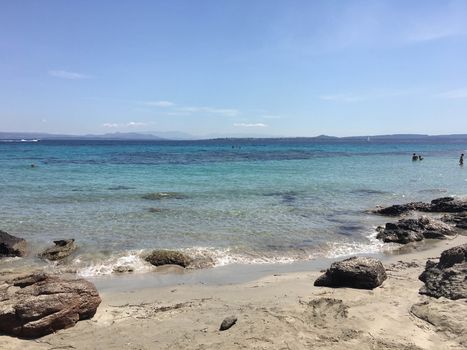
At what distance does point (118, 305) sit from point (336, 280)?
4636mm

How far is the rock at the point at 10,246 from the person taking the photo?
1280 cm

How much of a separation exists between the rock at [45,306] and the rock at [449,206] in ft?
54.6

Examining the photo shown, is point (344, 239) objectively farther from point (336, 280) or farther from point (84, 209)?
point (84, 209)

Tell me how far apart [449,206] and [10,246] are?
57.6ft

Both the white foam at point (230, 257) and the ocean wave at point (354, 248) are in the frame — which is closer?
the white foam at point (230, 257)

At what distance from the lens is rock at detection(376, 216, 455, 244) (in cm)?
1477

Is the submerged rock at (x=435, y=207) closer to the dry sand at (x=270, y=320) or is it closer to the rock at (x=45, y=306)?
the dry sand at (x=270, y=320)

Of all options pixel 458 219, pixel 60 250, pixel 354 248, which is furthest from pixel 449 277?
pixel 60 250

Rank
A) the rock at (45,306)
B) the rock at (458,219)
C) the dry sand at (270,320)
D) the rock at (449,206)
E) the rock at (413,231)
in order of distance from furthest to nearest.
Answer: the rock at (449,206)
the rock at (458,219)
the rock at (413,231)
the rock at (45,306)
the dry sand at (270,320)

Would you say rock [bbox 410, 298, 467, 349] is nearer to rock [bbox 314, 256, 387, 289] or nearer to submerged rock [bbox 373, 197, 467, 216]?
rock [bbox 314, 256, 387, 289]

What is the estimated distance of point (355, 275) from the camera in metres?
9.62

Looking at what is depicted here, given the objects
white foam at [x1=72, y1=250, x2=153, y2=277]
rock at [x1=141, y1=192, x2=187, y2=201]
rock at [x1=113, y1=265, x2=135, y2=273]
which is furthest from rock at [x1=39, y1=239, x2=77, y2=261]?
rock at [x1=141, y1=192, x2=187, y2=201]

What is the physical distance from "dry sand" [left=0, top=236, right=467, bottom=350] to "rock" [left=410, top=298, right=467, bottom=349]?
0.6 inches

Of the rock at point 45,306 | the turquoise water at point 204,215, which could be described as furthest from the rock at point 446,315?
the rock at point 45,306
